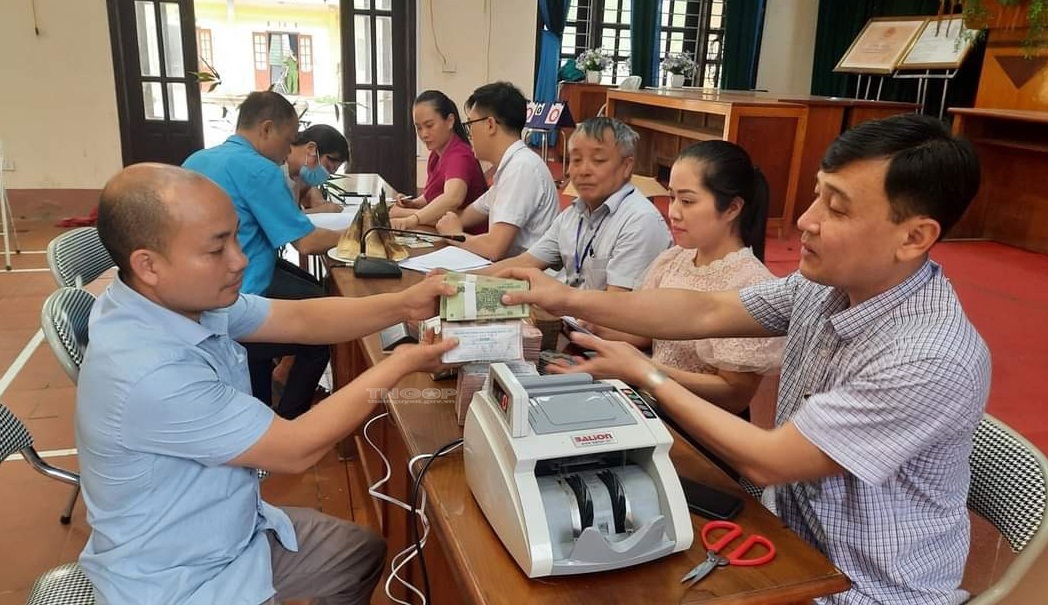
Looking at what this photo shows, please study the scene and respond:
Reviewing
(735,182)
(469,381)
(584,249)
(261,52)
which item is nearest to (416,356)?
(469,381)

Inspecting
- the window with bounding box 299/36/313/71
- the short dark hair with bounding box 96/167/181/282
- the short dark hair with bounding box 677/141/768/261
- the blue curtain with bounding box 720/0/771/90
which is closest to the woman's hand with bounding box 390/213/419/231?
the short dark hair with bounding box 677/141/768/261

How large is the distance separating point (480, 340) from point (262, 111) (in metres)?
1.75

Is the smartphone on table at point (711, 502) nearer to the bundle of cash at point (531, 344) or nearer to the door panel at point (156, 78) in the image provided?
the bundle of cash at point (531, 344)

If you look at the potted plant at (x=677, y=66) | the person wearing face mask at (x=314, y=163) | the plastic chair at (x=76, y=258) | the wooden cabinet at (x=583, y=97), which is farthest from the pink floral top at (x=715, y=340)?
the wooden cabinet at (x=583, y=97)

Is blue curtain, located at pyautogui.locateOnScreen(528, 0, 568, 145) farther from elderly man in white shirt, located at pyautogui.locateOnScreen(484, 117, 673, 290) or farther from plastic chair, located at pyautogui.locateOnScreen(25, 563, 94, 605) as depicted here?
plastic chair, located at pyautogui.locateOnScreen(25, 563, 94, 605)

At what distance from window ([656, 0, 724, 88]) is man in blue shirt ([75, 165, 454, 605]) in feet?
31.4

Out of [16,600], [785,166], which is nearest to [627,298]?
[16,600]

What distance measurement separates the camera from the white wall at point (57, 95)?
20.1 feet

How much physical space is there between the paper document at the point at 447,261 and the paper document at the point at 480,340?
1.07 meters

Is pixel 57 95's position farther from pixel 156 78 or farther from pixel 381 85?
pixel 381 85

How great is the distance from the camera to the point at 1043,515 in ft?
3.58

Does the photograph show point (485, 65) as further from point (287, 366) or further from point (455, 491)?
point (455, 491)

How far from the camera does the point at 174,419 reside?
3.43 feet

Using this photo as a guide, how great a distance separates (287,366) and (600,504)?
279 centimetres
